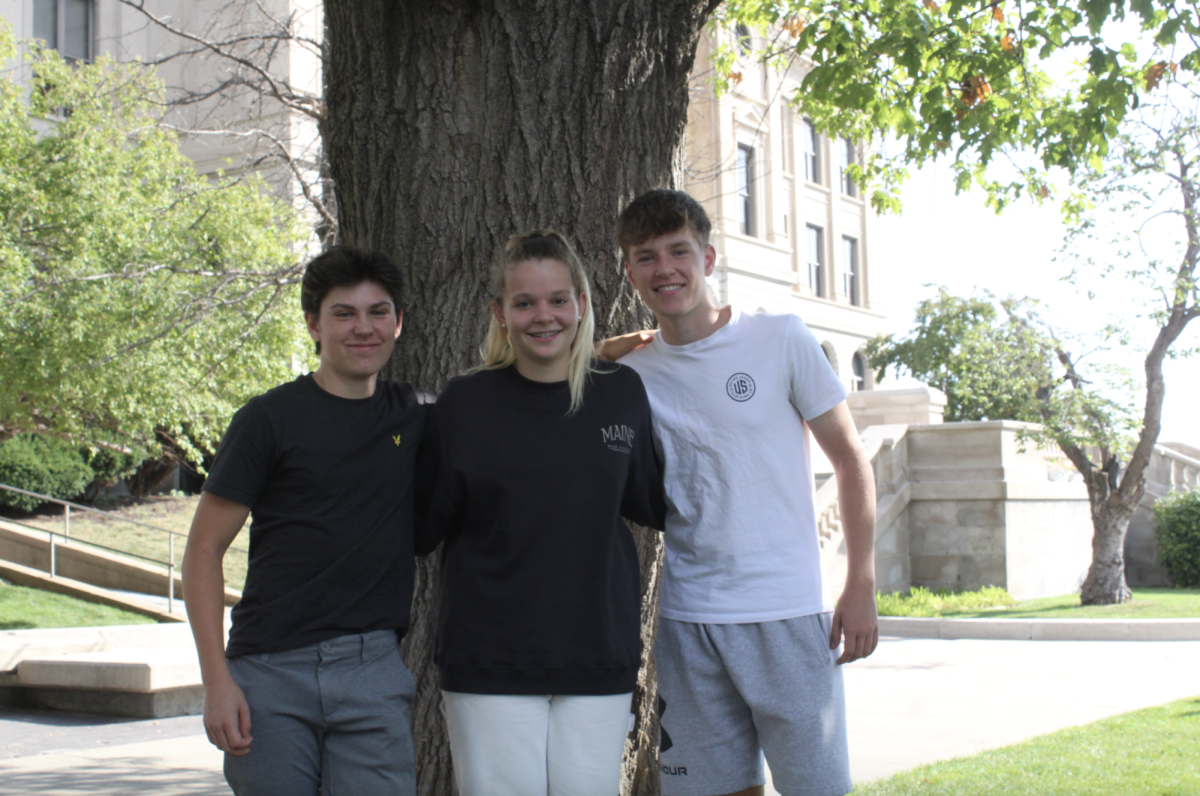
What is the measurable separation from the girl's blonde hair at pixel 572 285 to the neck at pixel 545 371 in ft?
0.05

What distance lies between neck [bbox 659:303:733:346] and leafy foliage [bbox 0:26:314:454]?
1011 cm

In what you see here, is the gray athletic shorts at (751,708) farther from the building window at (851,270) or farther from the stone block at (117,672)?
the building window at (851,270)

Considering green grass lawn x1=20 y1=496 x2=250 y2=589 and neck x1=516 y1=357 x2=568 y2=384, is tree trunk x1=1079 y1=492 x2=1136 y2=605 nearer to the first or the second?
green grass lawn x1=20 y1=496 x2=250 y2=589

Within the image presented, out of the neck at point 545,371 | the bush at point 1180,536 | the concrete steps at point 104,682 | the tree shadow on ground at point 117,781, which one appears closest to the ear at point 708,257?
the neck at point 545,371

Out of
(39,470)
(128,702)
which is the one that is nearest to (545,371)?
(128,702)

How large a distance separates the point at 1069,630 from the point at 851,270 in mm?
31467

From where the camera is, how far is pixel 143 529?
66.0 ft

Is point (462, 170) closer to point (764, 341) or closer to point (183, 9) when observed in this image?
point (764, 341)

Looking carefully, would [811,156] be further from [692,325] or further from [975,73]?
[692,325]

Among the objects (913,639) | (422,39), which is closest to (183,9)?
(913,639)

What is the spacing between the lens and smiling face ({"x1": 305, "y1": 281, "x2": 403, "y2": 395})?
9.48 ft

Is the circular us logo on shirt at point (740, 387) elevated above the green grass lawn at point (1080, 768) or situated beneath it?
elevated above

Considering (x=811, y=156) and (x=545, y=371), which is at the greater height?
(x=811, y=156)

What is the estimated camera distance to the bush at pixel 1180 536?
19125mm
